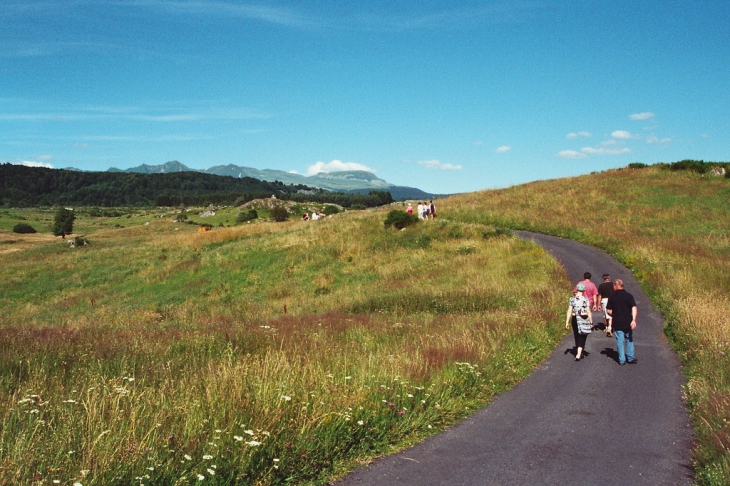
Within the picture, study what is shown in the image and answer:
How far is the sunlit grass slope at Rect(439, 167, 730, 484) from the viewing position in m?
8.49

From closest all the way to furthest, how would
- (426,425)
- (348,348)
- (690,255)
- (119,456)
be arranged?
(119,456) → (426,425) → (348,348) → (690,255)

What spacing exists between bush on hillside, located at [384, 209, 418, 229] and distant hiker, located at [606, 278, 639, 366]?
2749 cm

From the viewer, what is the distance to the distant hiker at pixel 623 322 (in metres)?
12.2

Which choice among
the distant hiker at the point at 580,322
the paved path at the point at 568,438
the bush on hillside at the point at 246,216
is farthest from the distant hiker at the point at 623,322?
the bush on hillside at the point at 246,216

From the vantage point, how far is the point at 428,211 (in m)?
45.0

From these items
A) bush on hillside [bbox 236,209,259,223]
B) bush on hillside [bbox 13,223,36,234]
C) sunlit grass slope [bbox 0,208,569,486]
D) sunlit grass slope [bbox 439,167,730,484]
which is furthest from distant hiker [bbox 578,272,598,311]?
bush on hillside [bbox 13,223,36,234]

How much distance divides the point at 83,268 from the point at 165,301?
56.4ft

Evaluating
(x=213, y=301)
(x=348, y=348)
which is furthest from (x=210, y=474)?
(x=213, y=301)

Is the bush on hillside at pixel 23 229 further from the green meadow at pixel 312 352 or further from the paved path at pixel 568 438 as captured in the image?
the paved path at pixel 568 438

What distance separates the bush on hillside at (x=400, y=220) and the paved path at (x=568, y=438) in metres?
28.5

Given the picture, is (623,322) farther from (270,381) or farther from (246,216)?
(246,216)

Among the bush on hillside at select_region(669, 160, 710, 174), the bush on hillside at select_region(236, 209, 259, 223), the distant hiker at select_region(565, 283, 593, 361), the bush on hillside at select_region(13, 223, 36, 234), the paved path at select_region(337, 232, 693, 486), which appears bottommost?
the bush on hillside at select_region(13, 223, 36, 234)

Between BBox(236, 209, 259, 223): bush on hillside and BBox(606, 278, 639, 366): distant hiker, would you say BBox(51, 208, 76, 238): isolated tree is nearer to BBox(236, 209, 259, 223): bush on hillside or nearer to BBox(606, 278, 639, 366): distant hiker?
BBox(236, 209, 259, 223): bush on hillside

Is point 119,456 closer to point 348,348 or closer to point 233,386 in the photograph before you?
point 233,386
